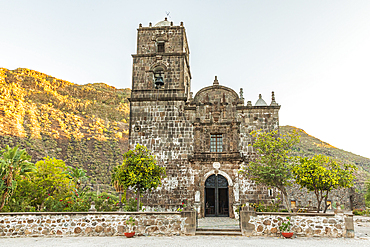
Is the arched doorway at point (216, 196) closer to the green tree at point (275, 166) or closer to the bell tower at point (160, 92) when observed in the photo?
the bell tower at point (160, 92)

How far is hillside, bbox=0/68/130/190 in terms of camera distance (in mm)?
43875

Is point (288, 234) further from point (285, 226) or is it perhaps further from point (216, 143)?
point (216, 143)

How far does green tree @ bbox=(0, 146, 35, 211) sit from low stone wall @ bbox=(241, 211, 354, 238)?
11.6m

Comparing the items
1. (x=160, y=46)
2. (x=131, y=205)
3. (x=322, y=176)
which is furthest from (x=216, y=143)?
(x=160, y=46)

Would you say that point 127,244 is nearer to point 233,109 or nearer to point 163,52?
point 233,109

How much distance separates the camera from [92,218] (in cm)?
1215

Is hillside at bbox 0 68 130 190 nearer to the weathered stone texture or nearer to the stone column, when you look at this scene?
the stone column

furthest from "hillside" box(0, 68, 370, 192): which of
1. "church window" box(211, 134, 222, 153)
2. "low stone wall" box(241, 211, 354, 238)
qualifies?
"low stone wall" box(241, 211, 354, 238)

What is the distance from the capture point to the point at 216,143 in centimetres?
2050

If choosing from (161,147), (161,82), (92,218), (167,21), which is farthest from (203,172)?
(167,21)

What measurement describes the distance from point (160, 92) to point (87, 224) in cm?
1161

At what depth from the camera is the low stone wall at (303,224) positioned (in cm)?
1167

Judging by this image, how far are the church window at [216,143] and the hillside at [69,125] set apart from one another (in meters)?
21.7

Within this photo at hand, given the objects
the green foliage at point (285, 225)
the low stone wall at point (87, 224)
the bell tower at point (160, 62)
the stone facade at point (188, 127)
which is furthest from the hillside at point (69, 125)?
the low stone wall at point (87, 224)
